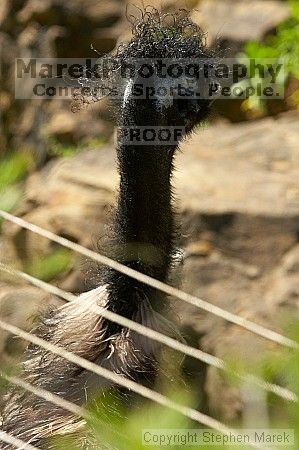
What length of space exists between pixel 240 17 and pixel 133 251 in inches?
95.6

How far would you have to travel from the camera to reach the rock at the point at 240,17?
4199mm

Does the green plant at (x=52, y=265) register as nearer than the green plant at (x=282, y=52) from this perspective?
Yes

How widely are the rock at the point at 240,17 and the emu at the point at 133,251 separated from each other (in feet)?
6.38

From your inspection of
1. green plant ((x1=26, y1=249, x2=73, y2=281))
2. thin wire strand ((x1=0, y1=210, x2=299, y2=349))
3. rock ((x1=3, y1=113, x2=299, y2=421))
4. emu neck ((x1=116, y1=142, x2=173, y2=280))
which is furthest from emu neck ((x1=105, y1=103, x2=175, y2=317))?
green plant ((x1=26, y1=249, x2=73, y2=281))

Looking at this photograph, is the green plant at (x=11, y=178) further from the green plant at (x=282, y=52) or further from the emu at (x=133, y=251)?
the green plant at (x=282, y=52)

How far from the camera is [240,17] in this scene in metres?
4.37

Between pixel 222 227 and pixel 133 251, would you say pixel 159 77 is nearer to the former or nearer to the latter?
pixel 133 251

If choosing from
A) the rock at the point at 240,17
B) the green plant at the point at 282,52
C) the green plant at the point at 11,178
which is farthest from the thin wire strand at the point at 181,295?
the rock at the point at 240,17

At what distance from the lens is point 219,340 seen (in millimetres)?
3244

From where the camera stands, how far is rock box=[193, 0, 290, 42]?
4.20 metres

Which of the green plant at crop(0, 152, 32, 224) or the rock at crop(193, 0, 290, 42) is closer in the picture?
the green plant at crop(0, 152, 32, 224)

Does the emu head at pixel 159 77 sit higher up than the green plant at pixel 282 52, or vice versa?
the green plant at pixel 282 52

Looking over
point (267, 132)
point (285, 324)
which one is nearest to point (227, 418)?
point (267, 132)

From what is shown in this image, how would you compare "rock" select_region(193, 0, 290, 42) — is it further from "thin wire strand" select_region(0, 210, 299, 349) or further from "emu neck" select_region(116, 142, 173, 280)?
"thin wire strand" select_region(0, 210, 299, 349)
